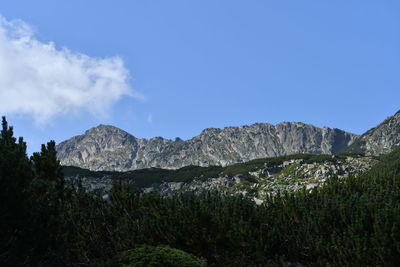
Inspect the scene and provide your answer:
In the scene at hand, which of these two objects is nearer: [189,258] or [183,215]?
[189,258]

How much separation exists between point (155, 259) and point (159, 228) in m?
5.25

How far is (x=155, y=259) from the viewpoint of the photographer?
1238cm

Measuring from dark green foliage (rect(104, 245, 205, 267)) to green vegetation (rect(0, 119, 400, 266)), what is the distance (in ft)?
0.15

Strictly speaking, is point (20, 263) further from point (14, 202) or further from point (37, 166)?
point (37, 166)

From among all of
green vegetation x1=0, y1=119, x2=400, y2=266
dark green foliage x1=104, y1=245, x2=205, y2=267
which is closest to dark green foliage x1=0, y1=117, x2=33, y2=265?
green vegetation x1=0, y1=119, x2=400, y2=266

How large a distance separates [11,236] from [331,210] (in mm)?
17311

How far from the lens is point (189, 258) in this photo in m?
12.9

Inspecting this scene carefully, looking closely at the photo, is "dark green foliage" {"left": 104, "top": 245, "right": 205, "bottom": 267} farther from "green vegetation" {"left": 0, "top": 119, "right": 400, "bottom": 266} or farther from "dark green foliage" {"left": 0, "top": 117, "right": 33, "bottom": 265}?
"dark green foliage" {"left": 0, "top": 117, "right": 33, "bottom": 265}

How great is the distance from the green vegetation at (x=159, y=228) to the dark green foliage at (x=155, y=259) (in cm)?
4

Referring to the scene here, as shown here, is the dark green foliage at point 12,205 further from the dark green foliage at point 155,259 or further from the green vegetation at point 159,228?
the dark green foliage at point 155,259

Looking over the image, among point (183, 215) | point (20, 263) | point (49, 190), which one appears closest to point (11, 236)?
point (20, 263)

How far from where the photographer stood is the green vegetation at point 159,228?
11.5 m

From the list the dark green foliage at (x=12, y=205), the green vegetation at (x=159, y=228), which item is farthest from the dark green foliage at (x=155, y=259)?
the dark green foliage at (x=12, y=205)

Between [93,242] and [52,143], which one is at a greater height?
[52,143]
